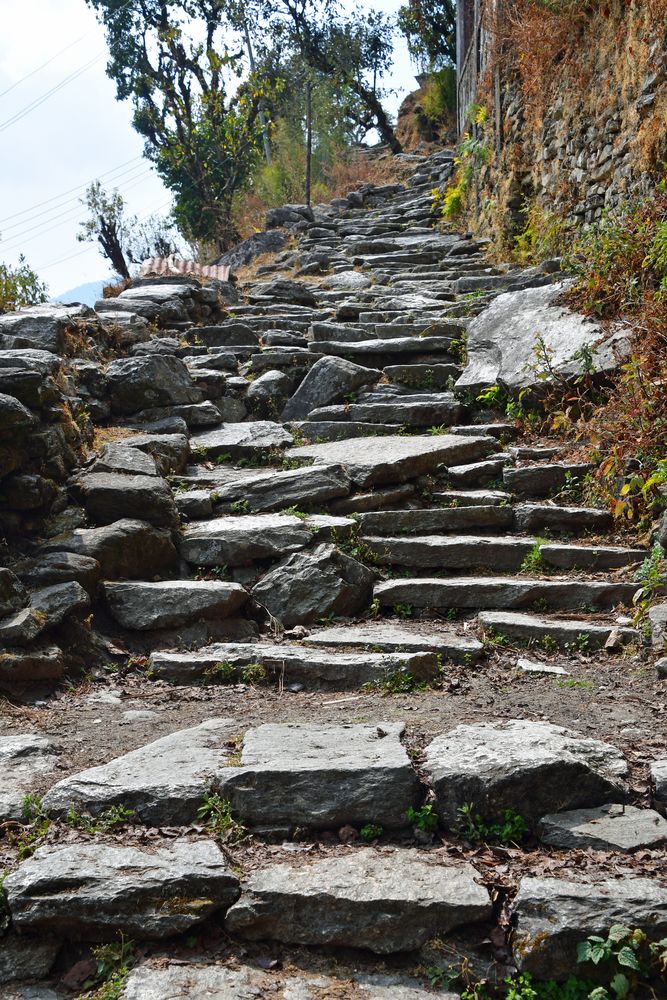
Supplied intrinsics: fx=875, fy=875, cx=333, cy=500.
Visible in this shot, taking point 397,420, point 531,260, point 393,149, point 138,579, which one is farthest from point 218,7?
point 138,579

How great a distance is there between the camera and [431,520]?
6070 millimetres

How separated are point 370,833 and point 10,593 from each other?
2.66 metres

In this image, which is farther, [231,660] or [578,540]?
[578,540]

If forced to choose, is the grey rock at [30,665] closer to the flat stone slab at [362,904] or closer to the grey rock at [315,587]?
the grey rock at [315,587]

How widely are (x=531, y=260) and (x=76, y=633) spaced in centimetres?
836

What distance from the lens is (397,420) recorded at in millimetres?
7660

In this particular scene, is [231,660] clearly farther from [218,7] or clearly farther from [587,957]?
[218,7]

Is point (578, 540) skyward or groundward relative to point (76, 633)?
groundward

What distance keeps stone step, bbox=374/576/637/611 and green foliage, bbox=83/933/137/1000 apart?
9.70ft

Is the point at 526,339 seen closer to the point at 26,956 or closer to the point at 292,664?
the point at 292,664

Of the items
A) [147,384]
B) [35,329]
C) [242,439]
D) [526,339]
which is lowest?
[526,339]

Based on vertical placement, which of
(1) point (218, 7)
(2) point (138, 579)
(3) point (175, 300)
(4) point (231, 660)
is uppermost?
(1) point (218, 7)

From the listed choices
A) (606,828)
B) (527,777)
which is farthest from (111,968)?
(606,828)

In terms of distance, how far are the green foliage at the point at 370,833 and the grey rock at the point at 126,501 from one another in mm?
3134
